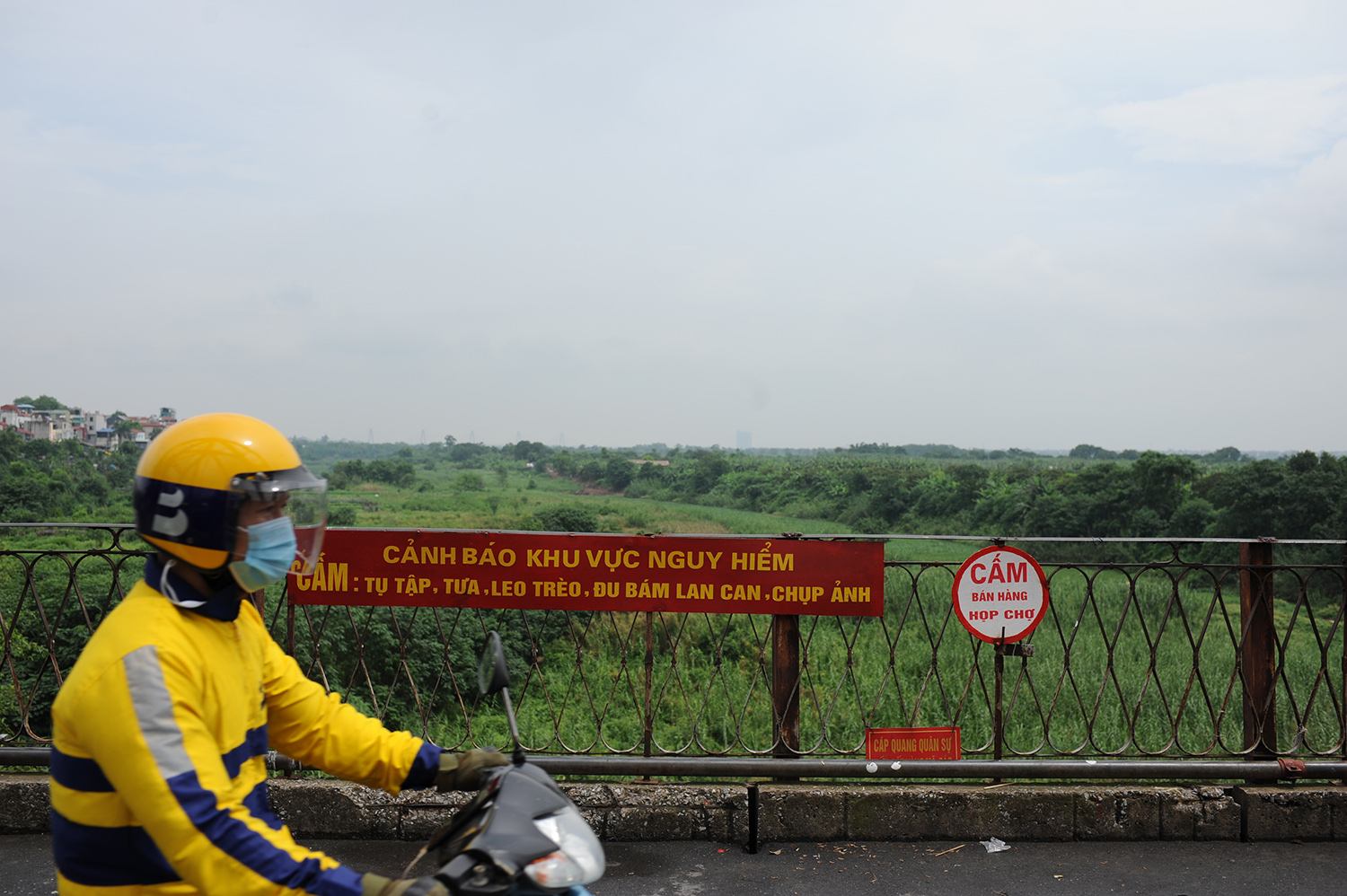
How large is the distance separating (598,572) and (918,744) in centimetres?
175

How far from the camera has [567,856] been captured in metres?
1.65

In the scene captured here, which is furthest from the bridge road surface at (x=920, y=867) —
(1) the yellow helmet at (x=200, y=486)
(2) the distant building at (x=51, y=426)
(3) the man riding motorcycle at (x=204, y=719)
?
(2) the distant building at (x=51, y=426)

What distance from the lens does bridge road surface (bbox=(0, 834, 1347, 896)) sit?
3670 mm

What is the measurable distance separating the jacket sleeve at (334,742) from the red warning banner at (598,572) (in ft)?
6.68

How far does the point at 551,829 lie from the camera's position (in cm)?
169

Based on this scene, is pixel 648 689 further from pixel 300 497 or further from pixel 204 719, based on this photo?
pixel 204 719

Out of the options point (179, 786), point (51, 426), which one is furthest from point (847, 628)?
point (51, 426)

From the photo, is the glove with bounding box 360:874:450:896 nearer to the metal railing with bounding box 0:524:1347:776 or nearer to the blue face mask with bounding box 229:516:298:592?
the blue face mask with bounding box 229:516:298:592

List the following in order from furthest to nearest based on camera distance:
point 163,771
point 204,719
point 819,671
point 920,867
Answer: point 819,671
point 920,867
point 204,719
point 163,771

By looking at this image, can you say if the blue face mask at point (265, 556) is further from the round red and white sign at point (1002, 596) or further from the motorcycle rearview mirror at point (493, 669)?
the round red and white sign at point (1002, 596)

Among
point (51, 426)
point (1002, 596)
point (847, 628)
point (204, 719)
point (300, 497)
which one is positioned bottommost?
point (847, 628)

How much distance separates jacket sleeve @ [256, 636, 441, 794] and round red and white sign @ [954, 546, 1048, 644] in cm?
301

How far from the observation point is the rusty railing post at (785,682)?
4289 millimetres

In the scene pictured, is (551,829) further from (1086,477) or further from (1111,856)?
(1086,477)
